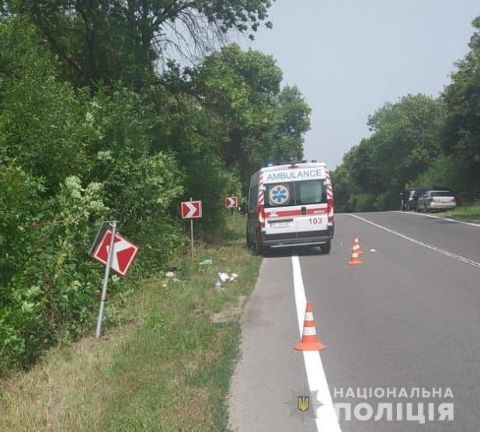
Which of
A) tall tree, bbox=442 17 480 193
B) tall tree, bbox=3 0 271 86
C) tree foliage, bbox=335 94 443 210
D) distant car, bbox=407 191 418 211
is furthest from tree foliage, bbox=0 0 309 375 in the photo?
tree foliage, bbox=335 94 443 210

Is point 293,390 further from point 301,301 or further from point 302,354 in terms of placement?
point 301,301

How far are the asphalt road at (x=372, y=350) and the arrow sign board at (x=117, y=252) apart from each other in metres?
1.88

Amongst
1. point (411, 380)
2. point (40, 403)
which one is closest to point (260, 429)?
point (411, 380)

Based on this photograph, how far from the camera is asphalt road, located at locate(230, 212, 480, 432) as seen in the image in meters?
5.44

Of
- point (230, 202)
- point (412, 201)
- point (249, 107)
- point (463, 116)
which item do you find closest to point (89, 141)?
point (249, 107)

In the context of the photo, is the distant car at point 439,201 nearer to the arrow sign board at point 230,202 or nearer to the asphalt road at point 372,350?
the arrow sign board at point 230,202

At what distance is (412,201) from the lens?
169 ft

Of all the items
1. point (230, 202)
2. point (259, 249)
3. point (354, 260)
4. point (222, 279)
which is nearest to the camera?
point (222, 279)

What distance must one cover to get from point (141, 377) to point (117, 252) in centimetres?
305

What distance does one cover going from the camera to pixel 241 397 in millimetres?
6020

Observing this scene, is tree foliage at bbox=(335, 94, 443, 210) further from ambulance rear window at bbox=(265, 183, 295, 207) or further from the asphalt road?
the asphalt road

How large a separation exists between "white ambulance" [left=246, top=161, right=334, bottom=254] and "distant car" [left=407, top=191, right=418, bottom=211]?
32.9 m

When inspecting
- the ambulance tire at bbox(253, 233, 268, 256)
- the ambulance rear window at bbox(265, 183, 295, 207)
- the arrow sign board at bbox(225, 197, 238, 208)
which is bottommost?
the ambulance tire at bbox(253, 233, 268, 256)

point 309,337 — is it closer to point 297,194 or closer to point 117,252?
point 117,252
